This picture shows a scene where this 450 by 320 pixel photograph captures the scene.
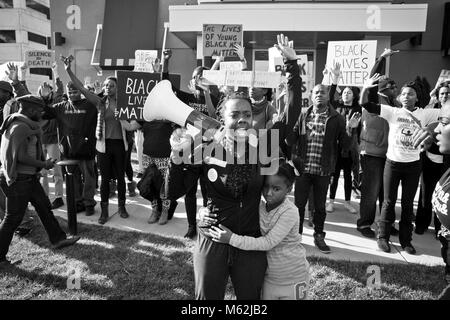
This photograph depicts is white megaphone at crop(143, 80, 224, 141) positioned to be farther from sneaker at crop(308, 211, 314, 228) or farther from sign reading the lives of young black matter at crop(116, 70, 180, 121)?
sneaker at crop(308, 211, 314, 228)

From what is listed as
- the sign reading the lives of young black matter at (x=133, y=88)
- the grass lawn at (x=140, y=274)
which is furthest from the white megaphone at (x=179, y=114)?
the grass lawn at (x=140, y=274)

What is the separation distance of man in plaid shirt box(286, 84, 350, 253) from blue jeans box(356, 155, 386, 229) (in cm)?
72

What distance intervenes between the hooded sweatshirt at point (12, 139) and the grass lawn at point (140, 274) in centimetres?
102

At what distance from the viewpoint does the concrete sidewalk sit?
167 inches

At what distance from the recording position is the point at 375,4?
9258 millimetres

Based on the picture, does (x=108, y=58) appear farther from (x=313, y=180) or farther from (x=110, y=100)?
(x=313, y=180)

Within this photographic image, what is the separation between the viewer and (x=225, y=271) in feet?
7.30

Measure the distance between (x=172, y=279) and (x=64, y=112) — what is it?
324cm

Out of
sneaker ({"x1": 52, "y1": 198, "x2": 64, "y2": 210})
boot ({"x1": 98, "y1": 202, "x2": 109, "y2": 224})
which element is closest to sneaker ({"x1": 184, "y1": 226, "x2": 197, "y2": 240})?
boot ({"x1": 98, "y1": 202, "x2": 109, "y2": 224})

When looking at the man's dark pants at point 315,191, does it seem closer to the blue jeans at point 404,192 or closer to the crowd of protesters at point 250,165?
the crowd of protesters at point 250,165

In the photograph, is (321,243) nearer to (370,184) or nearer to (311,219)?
(311,219)

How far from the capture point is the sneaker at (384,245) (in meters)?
4.35

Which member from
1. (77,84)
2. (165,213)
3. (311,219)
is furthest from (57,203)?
(311,219)
